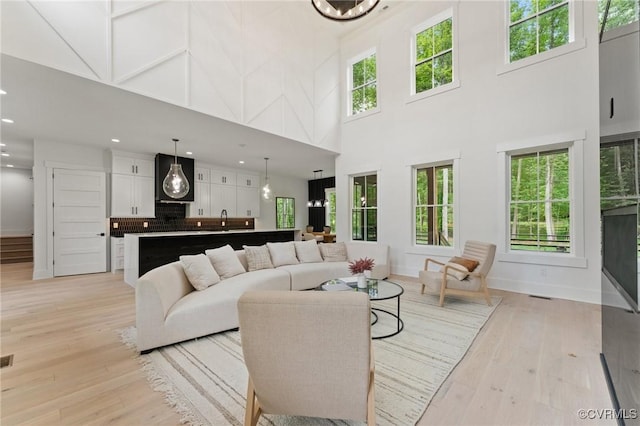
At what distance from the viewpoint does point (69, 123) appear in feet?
15.1

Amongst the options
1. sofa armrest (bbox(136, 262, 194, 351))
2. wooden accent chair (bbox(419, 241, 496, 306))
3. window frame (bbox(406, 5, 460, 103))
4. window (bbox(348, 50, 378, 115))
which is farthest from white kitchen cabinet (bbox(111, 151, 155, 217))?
wooden accent chair (bbox(419, 241, 496, 306))

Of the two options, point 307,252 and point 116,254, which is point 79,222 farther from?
point 307,252

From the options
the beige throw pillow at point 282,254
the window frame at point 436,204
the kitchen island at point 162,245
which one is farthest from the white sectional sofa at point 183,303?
Result: the window frame at point 436,204

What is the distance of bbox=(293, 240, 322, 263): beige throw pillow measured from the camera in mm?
4734

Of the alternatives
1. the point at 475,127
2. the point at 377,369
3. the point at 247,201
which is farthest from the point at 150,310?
the point at 247,201

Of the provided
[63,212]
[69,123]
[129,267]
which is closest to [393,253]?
[129,267]

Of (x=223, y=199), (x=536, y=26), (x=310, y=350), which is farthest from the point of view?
(x=223, y=199)

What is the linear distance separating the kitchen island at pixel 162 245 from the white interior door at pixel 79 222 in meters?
1.71

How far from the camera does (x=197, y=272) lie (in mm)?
3068

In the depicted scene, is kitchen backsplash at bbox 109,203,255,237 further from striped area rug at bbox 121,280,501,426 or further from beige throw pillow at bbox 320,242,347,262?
striped area rug at bbox 121,280,501,426

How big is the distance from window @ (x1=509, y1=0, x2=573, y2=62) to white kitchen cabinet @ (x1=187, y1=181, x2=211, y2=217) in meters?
7.68

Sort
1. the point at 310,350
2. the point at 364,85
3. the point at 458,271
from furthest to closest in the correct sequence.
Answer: the point at 364,85
the point at 458,271
the point at 310,350

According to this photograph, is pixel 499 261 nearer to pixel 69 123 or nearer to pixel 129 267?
pixel 129 267

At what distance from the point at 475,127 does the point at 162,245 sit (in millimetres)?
6183
